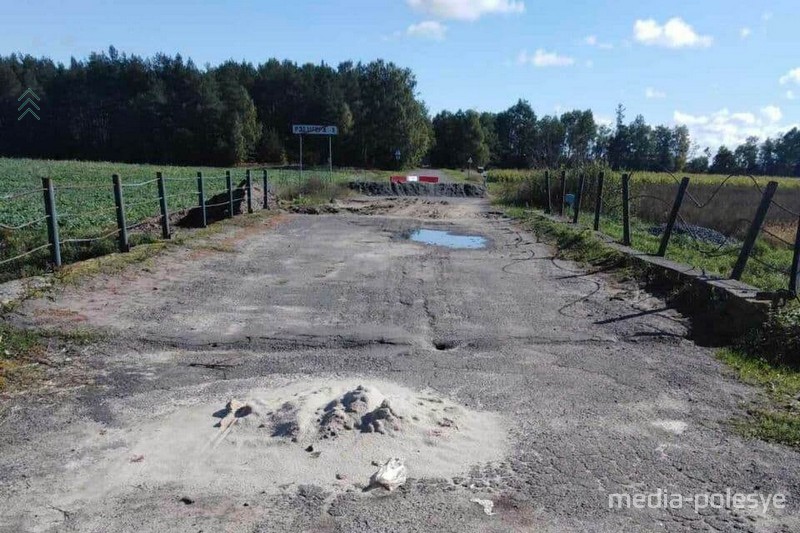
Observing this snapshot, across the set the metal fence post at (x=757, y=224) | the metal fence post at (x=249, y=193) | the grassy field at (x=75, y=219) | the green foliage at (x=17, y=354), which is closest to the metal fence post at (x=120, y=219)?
the grassy field at (x=75, y=219)

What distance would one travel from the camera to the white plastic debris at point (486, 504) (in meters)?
2.75

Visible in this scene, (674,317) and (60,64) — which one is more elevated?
(60,64)

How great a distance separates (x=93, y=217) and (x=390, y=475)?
46.0 ft

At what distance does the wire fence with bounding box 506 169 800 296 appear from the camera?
7824mm

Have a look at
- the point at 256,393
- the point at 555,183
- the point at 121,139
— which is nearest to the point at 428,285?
the point at 256,393

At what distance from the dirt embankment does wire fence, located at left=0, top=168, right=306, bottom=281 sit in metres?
11.6

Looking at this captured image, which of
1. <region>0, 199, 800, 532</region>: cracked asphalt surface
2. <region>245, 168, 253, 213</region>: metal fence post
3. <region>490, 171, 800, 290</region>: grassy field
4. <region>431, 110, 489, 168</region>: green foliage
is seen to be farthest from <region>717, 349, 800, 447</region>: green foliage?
<region>431, 110, 489, 168</region>: green foliage

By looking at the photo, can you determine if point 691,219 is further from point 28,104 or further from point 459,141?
point 28,104

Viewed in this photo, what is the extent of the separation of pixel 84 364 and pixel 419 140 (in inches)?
2546

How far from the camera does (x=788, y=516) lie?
276cm

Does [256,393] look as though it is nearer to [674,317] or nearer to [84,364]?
[84,364]

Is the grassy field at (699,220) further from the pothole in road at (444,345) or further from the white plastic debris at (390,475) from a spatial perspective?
the white plastic debris at (390,475)

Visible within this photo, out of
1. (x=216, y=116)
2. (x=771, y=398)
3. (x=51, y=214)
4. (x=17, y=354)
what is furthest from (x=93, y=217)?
(x=216, y=116)

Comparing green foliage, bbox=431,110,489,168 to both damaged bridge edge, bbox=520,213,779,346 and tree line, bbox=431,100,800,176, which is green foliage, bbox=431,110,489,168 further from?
damaged bridge edge, bbox=520,213,779,346
